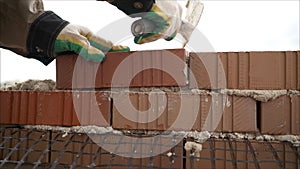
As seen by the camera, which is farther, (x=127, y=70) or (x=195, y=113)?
(x=127, y=70)

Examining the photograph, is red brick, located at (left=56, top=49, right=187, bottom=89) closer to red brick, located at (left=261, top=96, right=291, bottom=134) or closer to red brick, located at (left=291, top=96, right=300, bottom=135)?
red brick, located at (left=261, top=96, right=291, bottom=134)

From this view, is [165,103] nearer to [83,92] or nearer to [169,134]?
[169,134]

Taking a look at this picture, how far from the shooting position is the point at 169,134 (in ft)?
5.79

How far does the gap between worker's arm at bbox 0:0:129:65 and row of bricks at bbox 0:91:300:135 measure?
0.29 m

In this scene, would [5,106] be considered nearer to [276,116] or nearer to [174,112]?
[174,112]

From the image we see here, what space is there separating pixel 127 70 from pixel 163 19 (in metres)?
0.38

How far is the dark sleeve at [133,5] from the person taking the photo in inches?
66.7

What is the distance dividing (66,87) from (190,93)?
83cm

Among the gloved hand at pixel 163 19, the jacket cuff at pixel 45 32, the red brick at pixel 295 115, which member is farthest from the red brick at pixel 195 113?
the jacket cuff at pixel 45 32

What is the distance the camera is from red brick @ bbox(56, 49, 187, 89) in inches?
70.8

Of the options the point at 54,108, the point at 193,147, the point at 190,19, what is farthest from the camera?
the point at 190,19

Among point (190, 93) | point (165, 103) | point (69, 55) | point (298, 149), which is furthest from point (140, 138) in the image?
point (298, 149)

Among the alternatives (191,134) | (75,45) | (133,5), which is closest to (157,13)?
(133,5)

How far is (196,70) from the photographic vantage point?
1.82 meters
